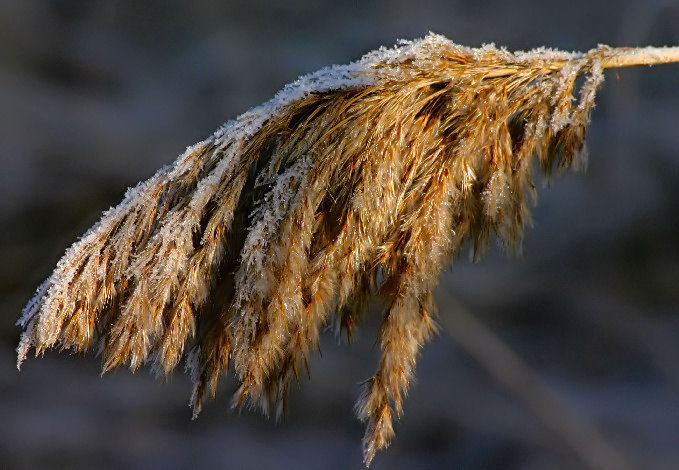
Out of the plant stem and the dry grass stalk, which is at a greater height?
the plant stem

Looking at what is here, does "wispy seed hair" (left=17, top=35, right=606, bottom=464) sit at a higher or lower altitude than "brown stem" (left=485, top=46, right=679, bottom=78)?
lower

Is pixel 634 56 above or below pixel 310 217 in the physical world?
above

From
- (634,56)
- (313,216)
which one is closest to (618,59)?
(634,56)

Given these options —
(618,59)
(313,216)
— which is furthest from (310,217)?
(618,59)

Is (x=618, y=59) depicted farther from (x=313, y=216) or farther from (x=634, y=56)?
(x=313, y=216)

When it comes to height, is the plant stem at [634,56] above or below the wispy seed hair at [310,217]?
above

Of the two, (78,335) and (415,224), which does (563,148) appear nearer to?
(415,224)

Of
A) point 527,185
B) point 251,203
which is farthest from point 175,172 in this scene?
point 527,185

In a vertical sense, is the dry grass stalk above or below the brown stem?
below
